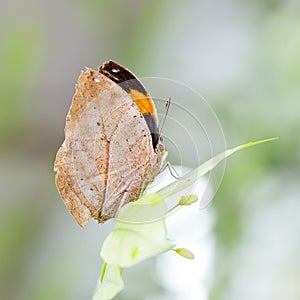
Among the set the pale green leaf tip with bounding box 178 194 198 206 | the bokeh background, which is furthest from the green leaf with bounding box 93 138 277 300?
the bokeh background

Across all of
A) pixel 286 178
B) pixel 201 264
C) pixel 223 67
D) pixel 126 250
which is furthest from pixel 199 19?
pixel 126 250

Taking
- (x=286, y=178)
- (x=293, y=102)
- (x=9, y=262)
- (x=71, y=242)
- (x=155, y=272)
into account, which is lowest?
(x=9, y=262)

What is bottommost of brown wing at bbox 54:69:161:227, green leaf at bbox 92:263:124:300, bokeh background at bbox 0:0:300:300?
bokeh background at bbox 0:0:300:300

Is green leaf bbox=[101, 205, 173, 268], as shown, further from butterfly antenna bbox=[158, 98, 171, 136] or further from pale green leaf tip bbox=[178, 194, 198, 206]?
butterfly antenna bbox=[158, 98, 171, 136]

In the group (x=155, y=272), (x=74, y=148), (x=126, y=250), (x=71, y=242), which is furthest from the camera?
(x=71, y=242)

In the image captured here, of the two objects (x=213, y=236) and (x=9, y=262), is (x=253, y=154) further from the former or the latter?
(x=9, y=262)

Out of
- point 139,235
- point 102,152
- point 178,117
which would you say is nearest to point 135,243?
point 139,235
